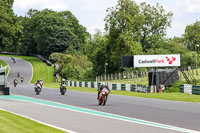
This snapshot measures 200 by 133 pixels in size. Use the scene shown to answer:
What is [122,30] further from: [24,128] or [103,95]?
[24,128]

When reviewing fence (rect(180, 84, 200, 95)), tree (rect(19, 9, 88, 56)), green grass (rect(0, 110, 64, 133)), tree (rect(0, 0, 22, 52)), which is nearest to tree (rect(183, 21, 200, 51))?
tree (rect(19, 9, 88, 56))

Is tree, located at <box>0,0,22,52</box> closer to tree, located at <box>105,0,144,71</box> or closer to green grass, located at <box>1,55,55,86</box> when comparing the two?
green grass, located at <box>1,55,55,86</box>

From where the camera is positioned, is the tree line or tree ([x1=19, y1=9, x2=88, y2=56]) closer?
the tree line

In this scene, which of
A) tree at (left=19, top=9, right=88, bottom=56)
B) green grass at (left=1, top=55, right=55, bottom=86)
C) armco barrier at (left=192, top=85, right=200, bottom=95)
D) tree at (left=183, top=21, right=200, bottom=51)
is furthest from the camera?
tree at (left=183, top=21, right=200, bottom=51)

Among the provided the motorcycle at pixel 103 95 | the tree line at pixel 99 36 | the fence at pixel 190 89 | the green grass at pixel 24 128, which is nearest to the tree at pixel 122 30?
the tree line at pixel 99 36

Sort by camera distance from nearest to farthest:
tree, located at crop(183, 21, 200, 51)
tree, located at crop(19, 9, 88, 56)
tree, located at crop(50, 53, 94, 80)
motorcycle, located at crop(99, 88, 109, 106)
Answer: motorcycle, located at crop(99, 88, 109, 106) < tree, located at crop(50, 53, 94, 80) < tree, located at crop(19, 9, 88, 56) < tree, located at crop(183, 21, 200, 51)

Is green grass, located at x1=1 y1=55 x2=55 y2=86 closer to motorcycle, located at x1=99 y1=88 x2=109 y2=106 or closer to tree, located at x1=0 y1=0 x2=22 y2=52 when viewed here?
tree, located at x1=0 y1=0 x2=22 y2=52

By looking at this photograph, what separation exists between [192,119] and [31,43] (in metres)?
99.7

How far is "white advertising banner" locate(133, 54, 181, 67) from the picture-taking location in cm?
4078

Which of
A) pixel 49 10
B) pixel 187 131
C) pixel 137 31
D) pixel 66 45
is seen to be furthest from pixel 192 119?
pixel 49 10

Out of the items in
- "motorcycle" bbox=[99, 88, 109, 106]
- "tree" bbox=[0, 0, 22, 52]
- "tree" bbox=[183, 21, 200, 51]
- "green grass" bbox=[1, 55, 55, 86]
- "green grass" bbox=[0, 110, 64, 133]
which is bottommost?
"green grass" bbox=[0, 110, 64, 133]

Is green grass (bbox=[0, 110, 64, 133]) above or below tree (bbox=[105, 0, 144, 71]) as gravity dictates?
below

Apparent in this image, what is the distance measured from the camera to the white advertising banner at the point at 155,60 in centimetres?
4078

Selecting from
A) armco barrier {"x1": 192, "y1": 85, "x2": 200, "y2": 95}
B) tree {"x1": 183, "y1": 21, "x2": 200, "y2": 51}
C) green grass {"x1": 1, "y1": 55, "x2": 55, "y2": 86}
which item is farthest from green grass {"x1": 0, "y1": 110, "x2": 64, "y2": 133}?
tree {"x1": 183, "y1": 21, "x2": 200, "y2": 51}
